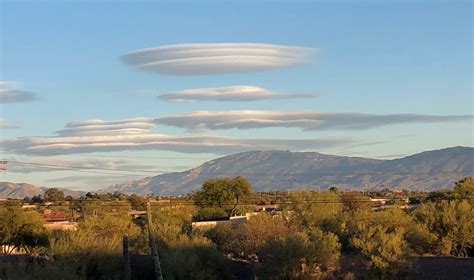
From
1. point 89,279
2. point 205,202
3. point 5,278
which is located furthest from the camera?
point 205,202

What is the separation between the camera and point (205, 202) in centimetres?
10850

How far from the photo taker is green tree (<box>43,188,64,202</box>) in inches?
5727

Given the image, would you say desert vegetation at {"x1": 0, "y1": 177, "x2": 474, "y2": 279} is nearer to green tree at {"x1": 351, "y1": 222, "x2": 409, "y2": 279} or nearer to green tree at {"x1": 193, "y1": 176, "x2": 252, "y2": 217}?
green tree at {"x1": 351, "y1": 222, "x2": 409, "y2": 279}

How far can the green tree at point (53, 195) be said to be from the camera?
14548 centimetres

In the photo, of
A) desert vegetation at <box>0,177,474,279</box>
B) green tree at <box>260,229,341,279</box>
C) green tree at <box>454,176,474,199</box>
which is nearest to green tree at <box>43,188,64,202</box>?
desert vegetation at <box>0,177,474,279</box>

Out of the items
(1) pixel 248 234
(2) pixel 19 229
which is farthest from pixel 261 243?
→ (2) pixel 19 229

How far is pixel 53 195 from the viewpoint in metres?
152

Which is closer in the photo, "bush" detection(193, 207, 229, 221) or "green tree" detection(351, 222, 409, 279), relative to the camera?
"green tree" detection(351, 222, 409, 279)

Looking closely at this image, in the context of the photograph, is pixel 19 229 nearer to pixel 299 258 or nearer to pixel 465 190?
pixel 299 258

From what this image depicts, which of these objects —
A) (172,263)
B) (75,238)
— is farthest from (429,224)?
(75,238)

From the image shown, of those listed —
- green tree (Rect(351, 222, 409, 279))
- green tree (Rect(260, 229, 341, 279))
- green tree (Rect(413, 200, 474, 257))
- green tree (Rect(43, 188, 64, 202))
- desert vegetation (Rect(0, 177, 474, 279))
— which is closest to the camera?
desert vegetation (Rect(0, 177, 474, 279))

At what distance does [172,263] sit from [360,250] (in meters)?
13.9

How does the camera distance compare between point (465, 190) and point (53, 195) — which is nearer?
point (465, 190)

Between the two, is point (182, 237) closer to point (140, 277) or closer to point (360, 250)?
point (140, 277)
